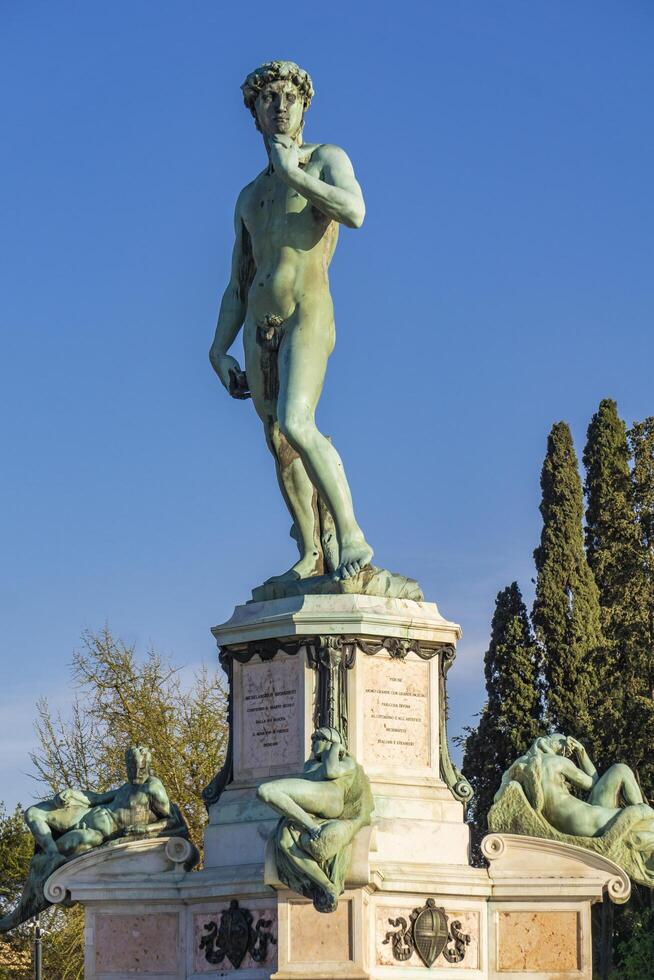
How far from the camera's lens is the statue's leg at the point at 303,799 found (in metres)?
12.4

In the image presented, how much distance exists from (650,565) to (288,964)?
2793 cm

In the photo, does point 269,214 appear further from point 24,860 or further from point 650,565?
point 24,860

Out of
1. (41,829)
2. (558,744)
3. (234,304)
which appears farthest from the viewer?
(234,304)

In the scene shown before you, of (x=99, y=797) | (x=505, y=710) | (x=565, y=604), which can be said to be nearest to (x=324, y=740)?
(x=99, y=797)

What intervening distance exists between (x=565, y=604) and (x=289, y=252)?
85.8 feet

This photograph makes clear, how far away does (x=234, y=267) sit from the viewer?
15.7 metres

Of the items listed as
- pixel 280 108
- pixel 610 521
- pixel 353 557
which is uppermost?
pixel 610 521

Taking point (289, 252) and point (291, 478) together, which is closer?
point (289, 252)

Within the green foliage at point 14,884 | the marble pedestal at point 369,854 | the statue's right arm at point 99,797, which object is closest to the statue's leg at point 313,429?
the marble pedestal at point 369,854

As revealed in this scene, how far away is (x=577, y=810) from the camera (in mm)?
14422

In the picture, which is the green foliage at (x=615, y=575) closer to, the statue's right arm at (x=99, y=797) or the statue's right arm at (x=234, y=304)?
the statue's right arm at (x=234, y=304)

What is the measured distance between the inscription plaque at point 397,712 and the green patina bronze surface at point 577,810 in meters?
0.78

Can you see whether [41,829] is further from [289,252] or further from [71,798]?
[289,252]

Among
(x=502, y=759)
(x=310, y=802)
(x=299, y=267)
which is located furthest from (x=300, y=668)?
(x=502, y=759)
